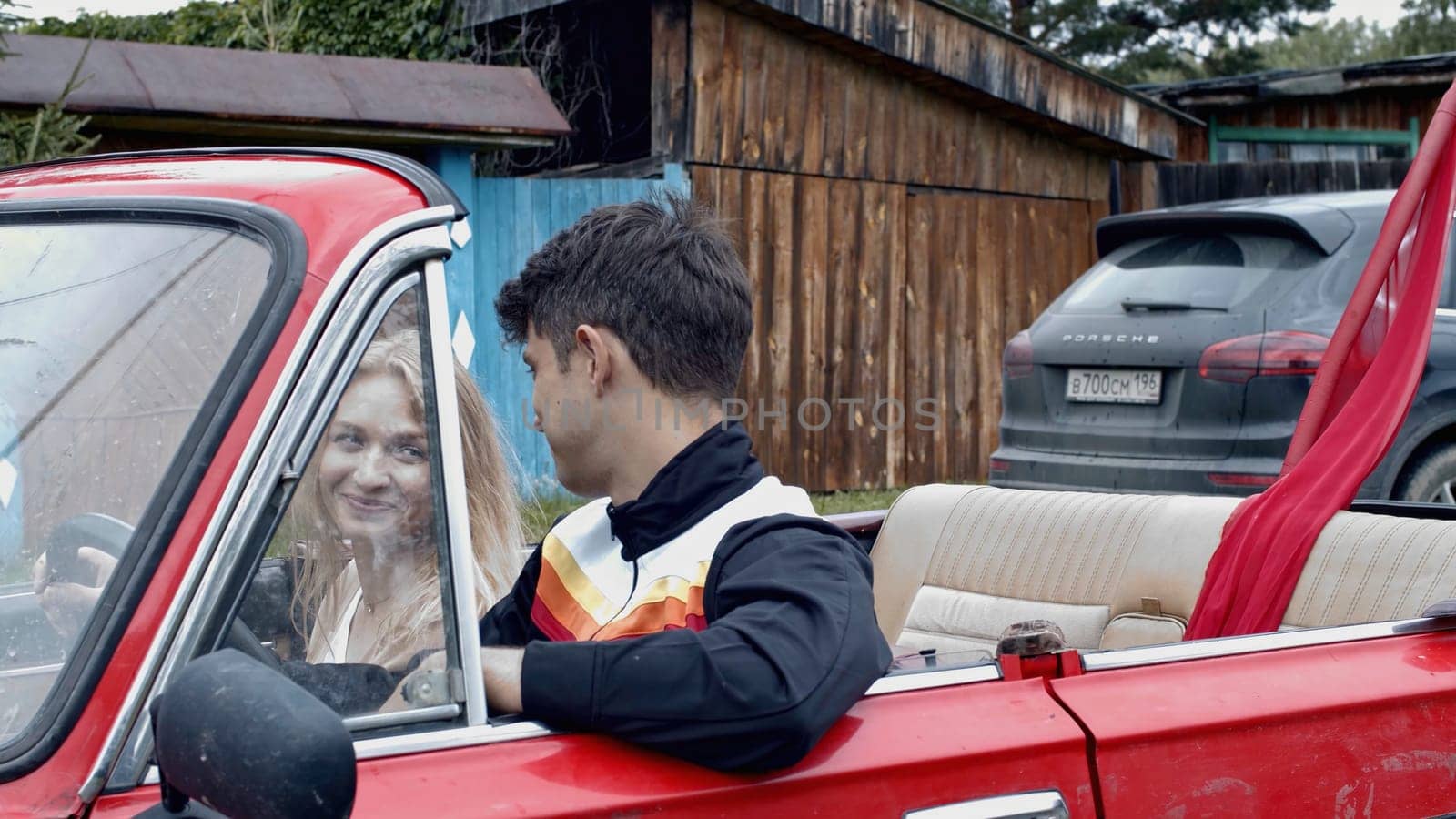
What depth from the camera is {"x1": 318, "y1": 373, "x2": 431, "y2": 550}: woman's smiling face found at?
1.48 metres

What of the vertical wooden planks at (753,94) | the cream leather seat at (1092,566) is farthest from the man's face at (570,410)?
the vertical wooden planks at (753,94)

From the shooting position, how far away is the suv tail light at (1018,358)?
637 centimetres

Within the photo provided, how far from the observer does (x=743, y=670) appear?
1538mm

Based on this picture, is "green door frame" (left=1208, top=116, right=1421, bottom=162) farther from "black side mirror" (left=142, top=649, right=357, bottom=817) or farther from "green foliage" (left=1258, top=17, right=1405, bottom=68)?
"green foliage" (left=1258, top=17, right=1405, bottom=68)

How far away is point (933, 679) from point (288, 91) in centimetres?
648

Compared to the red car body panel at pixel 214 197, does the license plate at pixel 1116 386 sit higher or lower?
lower

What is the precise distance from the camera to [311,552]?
4.96 ft

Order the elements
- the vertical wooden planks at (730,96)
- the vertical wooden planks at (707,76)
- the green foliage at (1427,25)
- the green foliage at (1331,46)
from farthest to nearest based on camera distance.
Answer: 1. the green foliage at (1331,46)
2. the green foliage at (1427,25)
3. the vertical wooden planks at (730,96)
4. the vertical wooden planks at (707,76)

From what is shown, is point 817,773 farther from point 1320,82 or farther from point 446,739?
point 1320,82

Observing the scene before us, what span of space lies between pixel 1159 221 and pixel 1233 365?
35.6 inches

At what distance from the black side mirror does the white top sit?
A: 31 cm

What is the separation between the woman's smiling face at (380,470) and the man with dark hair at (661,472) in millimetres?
181

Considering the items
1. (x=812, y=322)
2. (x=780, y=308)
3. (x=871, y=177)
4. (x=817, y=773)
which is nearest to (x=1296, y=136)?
(x=871, y=177)

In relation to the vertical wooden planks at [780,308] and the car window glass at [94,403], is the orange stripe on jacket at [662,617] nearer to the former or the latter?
the car window glass at [94,403]
